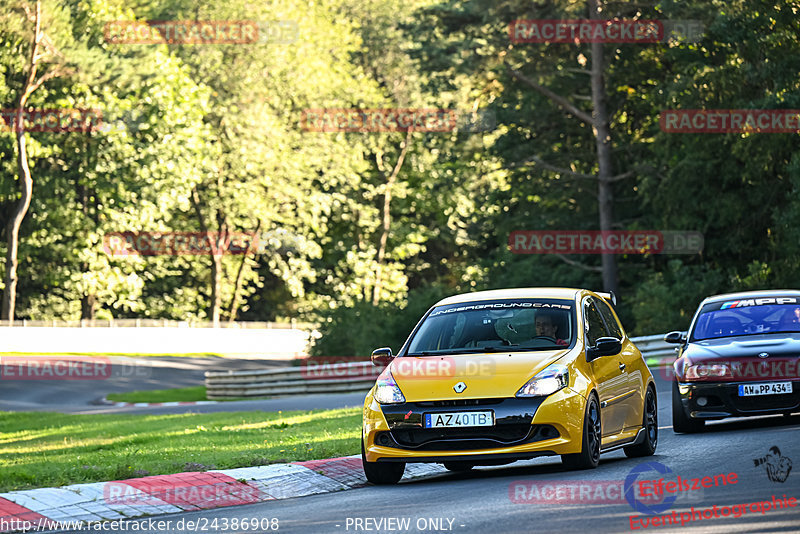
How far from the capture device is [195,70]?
6388 cm

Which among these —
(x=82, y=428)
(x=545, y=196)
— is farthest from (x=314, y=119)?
(x=82, y=428)

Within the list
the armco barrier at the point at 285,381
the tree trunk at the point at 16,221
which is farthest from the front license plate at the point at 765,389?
the tree trunk at the point at 16,221

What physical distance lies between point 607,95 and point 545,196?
5.18 m

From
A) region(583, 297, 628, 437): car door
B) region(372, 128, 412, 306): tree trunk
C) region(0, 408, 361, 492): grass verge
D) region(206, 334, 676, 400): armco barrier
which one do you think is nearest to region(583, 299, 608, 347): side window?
region(583, 297, 628, 437): car door

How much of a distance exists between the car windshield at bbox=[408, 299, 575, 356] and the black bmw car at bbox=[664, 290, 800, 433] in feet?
11.3

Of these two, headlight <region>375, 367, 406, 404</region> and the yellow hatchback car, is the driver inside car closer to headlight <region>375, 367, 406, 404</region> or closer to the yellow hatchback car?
the yellow hatchback car

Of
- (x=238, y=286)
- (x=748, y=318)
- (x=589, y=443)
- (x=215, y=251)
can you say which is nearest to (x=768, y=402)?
(x=748, y=318)

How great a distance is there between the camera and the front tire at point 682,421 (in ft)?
49.4

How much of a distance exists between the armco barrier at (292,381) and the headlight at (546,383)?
2288 cm

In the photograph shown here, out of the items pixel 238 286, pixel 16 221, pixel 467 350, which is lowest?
pixel 238 286

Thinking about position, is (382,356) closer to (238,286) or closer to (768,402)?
(768,402)

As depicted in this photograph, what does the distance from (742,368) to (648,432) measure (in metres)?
2.41

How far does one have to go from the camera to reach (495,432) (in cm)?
1057

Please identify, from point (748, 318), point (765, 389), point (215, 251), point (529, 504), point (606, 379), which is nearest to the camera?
point (529, 504)
